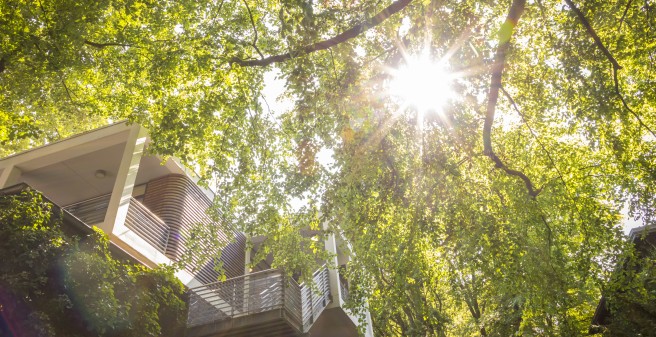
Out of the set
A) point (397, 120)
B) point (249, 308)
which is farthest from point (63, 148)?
point (397, 120)

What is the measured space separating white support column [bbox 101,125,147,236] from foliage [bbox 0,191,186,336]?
1.46 meters

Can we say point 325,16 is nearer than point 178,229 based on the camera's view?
Yes

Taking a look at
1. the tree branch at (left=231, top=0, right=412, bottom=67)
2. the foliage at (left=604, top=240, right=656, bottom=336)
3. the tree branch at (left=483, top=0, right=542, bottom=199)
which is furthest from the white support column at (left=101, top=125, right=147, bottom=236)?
the foliage at (left=604, top=240, right=656, bottom=336)

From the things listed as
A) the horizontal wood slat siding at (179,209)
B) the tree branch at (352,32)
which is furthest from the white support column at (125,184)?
the tree branch at (352,32)

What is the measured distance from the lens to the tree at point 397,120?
8.37 m

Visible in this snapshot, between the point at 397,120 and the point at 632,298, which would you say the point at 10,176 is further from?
the point at 632,298

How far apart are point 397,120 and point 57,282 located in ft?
23.8

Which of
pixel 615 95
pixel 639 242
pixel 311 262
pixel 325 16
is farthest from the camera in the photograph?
pixel 639 242

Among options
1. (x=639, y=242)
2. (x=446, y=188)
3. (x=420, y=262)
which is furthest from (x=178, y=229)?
(x=639, y=242)

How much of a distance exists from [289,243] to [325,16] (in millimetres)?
5116

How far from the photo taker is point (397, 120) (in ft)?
30.3

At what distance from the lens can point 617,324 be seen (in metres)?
11.9

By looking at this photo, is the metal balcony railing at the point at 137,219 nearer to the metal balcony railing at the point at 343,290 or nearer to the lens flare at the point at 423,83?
the lens flare at the point at 423,83

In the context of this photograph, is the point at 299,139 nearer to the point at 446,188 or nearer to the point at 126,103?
the point at 446,188
